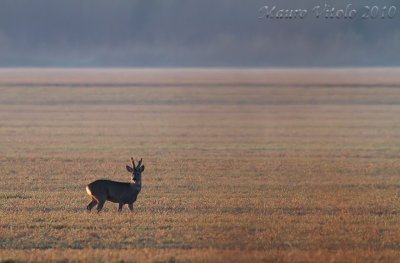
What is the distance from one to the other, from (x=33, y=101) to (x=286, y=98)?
65.2ft

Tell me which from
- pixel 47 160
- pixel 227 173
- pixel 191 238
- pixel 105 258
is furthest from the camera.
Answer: pixel 47 160

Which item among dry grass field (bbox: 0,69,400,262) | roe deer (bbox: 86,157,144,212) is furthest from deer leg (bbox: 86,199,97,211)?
dry grass field (bbox: 0,69,400,262)

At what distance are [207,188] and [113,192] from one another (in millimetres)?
5025

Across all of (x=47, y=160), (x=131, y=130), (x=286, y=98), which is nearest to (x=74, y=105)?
(x=286, y=98)

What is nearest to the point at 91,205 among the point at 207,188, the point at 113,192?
the point at 113,192

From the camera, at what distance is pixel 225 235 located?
17.5 metres

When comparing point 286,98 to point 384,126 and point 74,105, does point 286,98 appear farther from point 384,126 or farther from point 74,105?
point 384,126

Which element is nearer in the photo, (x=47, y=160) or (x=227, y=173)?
(x=227, y=173)

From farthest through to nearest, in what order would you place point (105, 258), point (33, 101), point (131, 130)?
point (33, 101) < point (131, 130) < point (105, 258)

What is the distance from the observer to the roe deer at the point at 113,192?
65.3 ft

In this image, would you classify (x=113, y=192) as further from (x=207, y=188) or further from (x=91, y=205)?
(x=207, y=188)

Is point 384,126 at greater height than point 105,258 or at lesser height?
greater

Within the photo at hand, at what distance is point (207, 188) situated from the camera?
24.7m

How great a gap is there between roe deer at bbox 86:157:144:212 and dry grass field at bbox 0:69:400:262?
1.06 ft
